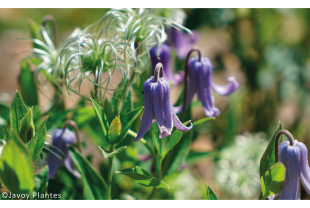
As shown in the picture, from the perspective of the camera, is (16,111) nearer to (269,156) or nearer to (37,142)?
(37,142)

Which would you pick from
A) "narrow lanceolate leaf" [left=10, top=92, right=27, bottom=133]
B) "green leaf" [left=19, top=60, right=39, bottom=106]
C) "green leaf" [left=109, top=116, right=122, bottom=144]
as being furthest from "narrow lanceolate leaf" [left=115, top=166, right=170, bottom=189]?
"green leaf" [left=19, top=60, right=39, bottom=106]

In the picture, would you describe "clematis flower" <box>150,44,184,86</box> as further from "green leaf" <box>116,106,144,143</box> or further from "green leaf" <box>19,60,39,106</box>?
"green leaf" <box>19,60,39,106</box>

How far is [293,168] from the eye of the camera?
0.82 meters

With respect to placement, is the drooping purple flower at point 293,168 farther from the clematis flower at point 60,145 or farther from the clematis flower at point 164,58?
the clematis flower at point 60,145

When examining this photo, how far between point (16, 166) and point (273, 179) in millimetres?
657

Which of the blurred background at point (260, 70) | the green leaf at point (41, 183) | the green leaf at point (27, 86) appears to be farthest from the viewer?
the blurred background at point (260, 70)

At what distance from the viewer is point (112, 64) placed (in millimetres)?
1004

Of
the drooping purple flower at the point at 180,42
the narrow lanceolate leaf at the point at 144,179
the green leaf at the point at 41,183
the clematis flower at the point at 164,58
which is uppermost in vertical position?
the drooping purple flower at the point at 180,42

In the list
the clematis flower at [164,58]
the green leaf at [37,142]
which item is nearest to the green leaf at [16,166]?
the green leaf at [37,142]

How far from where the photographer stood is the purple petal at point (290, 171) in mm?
806

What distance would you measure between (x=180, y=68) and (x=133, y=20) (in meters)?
0.71

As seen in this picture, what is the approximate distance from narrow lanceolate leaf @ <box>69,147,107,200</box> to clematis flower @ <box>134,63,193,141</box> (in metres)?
0.28

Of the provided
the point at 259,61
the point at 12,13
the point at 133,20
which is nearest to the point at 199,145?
the point at 259,61

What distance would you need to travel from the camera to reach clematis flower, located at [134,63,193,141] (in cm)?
84
